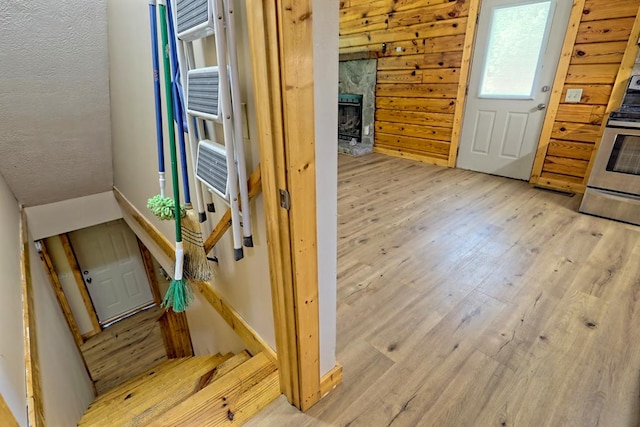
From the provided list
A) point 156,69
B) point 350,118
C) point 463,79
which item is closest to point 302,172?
point 156,69

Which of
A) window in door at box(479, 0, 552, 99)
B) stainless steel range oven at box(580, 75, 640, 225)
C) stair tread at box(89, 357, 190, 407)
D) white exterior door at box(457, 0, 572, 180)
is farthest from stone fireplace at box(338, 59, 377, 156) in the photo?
stair tread at box(89, 357, 190, 407)

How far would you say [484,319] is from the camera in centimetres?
177

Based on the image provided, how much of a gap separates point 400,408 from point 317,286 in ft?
2.11

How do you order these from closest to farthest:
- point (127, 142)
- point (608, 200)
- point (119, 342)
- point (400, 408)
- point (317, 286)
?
point (317, 286)
point (400, 408)
point (127, 142)
point (608, 200)
point (119, 342)

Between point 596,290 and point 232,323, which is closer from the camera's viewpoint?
point 232,323

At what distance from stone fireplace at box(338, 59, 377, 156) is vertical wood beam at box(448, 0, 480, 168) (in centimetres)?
134

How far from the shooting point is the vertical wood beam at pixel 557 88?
10.0ft

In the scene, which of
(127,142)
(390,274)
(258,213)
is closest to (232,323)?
(258,213)

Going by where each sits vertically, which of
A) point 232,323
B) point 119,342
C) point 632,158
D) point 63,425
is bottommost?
point 119,342

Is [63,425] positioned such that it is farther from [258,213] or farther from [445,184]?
[445,184]

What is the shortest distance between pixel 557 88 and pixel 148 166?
12.5 feet

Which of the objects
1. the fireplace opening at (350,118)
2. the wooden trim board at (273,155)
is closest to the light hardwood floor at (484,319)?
the wooden trim board at (273,155)

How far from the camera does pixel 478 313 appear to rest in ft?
5.95

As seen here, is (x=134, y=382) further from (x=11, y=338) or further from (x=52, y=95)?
(x=52, y=95)
